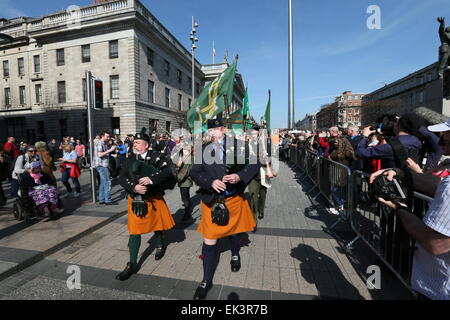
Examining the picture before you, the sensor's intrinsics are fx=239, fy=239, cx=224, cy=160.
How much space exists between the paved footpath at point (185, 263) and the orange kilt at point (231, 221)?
664 millimetres

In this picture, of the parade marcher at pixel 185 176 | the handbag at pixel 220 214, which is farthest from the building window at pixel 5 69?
the handbag at pixel 220 214

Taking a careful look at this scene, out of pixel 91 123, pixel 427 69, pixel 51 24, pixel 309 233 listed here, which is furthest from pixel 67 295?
pixel 427 69

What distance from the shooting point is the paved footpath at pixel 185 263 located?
277cm

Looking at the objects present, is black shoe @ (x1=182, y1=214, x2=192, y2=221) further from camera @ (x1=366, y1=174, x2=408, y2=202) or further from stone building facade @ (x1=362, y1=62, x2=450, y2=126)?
stone building facade @ (x1=362, y1=62, x2=450, y2=126)

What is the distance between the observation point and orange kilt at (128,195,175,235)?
3100mm

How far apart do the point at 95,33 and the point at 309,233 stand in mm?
28865

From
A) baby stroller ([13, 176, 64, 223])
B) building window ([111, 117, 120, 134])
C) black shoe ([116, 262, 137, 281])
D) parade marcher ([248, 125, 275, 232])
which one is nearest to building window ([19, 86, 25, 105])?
building window ([111, 117, 120, 134])

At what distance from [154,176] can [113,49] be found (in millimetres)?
26413

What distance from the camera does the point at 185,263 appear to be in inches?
135

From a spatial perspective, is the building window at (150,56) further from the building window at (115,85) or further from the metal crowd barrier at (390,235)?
the metal crowd barrier at (390,235)

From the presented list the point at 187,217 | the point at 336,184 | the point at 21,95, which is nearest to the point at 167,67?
the point at 21,95

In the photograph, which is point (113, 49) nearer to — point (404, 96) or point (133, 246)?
point (133, 246)
